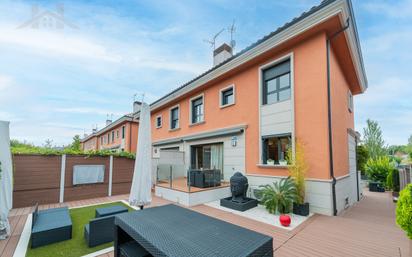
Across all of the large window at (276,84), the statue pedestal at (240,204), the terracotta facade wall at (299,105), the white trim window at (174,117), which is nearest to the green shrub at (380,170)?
the terracotta facade wall at (299,105)

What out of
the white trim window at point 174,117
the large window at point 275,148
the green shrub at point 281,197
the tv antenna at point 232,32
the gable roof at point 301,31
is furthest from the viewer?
the white trim window at point 174,117

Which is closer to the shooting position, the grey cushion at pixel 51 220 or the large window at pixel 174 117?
the grey cushion at pixel 51 220

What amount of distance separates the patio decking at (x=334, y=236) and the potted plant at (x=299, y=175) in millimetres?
414

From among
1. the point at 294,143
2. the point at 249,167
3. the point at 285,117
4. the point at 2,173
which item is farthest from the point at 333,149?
the point at 2,173

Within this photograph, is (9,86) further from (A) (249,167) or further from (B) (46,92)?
(A) (249,167)

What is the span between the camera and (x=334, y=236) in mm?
4453

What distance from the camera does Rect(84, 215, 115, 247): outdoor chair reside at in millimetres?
3953

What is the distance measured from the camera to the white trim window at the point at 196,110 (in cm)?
1209

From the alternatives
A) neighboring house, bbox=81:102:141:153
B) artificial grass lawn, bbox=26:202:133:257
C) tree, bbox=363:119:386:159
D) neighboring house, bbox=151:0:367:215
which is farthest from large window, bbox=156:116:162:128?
tree, bbox=363:119:386:159

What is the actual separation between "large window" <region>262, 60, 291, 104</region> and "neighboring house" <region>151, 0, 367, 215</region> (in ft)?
0.14

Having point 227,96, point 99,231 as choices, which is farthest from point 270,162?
point 99,231

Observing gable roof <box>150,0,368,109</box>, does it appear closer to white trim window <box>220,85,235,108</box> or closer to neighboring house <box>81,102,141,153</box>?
white trim window <box>220,85,235,108</box>

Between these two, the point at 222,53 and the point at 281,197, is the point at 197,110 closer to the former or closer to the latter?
the point at 222,53

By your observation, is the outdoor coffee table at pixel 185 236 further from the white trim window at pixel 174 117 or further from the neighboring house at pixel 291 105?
the white trim window at pixel 174 117
